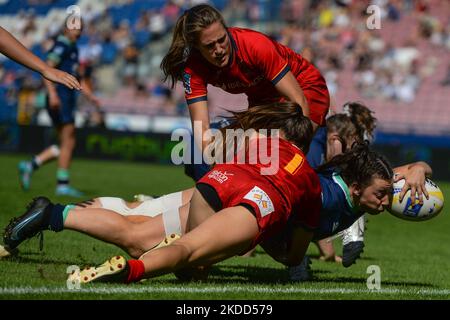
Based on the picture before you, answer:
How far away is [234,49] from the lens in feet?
22.7

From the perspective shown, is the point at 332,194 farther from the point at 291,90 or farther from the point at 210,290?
the point at 210,290

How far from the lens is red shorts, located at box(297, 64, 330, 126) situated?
7.51 m

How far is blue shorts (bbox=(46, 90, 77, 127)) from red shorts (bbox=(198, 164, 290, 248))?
7.81 metres

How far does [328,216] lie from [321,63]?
2035 cm

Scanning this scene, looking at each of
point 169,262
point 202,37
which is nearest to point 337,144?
point 202,37

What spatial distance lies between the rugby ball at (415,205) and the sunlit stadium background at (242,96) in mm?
12521

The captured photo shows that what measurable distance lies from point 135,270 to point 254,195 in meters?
0.94

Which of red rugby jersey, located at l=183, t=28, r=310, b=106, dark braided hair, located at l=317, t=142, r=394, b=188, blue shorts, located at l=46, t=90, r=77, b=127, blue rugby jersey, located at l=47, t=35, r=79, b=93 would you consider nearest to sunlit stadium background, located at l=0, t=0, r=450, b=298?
blue shorts, located at l=46, t=90, r=77, b=127

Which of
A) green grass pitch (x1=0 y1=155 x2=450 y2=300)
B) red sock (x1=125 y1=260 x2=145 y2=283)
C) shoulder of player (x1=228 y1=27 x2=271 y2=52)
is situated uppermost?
shoulder of player (x1=228 y1=27 x2=271 y2=52)

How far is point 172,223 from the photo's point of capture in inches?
260

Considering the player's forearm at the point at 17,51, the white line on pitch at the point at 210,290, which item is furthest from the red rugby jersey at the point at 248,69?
the white line on pitch at the point at 210,290

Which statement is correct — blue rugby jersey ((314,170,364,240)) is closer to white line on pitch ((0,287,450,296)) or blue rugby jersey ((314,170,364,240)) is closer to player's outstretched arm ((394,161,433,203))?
player's outstretched arm ((394,161,433,203))

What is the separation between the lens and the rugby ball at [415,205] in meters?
6.79
